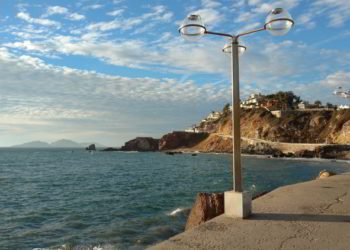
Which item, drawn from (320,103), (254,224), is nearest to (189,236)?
(254,224)

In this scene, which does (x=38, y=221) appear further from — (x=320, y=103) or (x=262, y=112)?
(x=320, y=103)

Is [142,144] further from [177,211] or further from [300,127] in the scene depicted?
[177,211]

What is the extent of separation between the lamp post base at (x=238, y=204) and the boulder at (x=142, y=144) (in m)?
167

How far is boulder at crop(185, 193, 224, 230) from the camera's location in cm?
1145

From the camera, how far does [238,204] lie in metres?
8.74

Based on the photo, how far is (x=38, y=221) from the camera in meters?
19.1

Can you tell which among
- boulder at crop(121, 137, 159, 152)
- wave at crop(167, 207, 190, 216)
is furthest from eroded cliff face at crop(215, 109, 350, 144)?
wave at crop(167, 207, 190, 216)

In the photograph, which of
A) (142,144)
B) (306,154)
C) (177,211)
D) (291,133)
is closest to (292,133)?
(291,133)

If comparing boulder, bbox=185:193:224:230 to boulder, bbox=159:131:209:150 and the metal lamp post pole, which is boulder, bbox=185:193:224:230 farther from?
boulder, bbox=159:131:209:150

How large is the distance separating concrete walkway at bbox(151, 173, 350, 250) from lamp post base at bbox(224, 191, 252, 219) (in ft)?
0.55

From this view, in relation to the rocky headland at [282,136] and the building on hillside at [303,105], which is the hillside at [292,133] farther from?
the building on hillside at [303,105]

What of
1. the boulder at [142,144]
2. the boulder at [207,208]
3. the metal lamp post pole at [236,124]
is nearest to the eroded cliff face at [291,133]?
the boulder at [142,144]

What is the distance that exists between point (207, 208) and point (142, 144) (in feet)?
564

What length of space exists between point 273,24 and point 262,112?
441 feet
